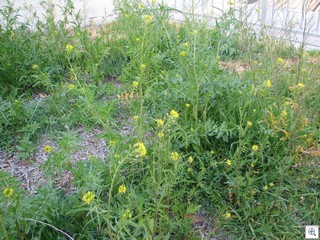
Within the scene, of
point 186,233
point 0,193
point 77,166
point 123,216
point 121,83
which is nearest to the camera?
point 123,216

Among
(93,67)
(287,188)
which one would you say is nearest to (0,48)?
(93,67)

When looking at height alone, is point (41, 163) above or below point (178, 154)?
below

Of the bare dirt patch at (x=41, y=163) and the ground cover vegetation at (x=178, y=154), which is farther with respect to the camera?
the bare dirt patch at (x=41, y=163)

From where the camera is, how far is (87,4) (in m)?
5.45

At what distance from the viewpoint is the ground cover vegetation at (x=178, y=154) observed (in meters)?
1.69

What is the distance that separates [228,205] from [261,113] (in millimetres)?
715

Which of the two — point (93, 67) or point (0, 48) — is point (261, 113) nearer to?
point (93, 67)

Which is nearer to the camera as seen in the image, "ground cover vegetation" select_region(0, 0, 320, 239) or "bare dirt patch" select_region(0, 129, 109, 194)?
"ground cover vegetation" select_region(0, 0, 320, 239)

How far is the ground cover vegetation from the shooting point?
1.69 metres

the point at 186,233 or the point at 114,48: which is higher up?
the point at 114,48

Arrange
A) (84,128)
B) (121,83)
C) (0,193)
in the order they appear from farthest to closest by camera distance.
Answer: (121,83), (84,128), (0,193)

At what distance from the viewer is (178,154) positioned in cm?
202

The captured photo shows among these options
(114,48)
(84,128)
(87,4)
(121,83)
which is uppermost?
(87,4)

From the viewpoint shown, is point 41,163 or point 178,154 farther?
point 41,163
